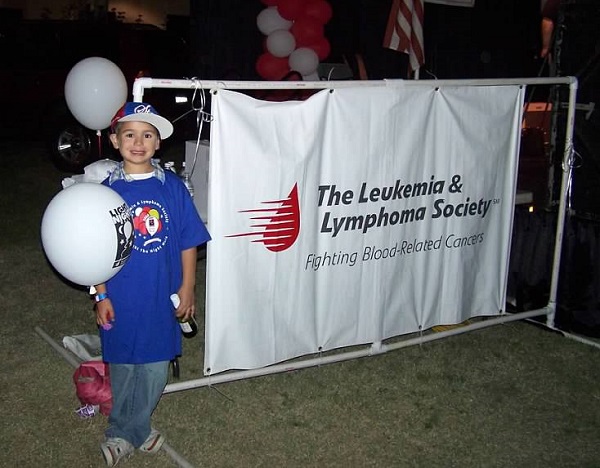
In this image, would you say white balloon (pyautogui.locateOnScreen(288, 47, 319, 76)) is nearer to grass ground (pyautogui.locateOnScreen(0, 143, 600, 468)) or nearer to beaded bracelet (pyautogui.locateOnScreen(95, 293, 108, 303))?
grass ground (pyautogui.locateOnScreen(0, 143, 600, 468))

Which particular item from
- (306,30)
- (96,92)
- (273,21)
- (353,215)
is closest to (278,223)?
(353,215)

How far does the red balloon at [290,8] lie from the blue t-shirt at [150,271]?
7.71 meters

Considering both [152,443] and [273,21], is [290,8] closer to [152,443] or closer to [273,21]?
[273,21]

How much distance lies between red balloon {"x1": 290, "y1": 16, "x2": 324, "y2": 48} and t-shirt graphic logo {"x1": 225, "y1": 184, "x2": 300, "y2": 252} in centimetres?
724

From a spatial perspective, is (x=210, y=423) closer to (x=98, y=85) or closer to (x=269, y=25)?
(x=98, y=85)

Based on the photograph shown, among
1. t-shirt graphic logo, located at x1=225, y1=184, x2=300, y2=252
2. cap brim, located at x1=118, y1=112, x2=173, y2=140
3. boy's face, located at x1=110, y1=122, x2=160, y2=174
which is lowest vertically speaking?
t-shirt graphic logo, located at x1=225, y1=184, x2=300, y2=252

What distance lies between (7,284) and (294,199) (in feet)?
11.0

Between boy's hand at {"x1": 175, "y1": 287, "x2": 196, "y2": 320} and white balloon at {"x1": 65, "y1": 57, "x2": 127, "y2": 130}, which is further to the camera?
white balloon at {"x1": 65, "y1": 57, "x2": 127, "y2": 130}

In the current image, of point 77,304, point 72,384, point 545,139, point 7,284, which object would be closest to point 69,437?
point 72,384

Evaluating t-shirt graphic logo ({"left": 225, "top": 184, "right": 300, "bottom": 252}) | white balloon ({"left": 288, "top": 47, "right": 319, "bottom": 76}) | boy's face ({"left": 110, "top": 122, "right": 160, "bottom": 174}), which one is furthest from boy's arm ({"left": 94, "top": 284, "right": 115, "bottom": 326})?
white balloon ({"left": 288, "top": 47, "right": 319, "bottom": 76})

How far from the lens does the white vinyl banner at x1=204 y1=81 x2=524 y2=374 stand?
13.0ft

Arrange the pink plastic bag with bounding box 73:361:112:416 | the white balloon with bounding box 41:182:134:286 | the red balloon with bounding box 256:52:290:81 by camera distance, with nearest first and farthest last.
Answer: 1. the white balloon with bounding box 41:182:134:286
2. the pink plastic bag with bounding box 73:361:112:416
3. the red balloon with bounding box 256:52:290:81

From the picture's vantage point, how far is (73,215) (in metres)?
3.18

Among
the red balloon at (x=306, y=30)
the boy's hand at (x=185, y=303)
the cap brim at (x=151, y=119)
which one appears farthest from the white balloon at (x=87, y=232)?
the red balloon at (x=306, y=30)
